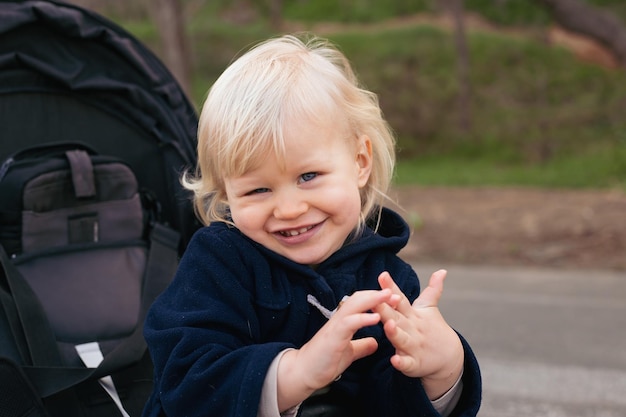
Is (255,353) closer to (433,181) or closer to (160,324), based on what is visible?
(160,324)

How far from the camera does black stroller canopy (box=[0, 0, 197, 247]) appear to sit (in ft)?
8.49

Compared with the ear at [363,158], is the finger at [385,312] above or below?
below

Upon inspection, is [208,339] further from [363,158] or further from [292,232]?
[363,158]

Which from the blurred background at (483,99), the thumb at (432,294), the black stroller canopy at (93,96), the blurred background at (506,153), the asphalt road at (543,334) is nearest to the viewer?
the thumb at (432,294)

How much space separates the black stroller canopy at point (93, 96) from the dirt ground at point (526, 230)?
15.4 ft

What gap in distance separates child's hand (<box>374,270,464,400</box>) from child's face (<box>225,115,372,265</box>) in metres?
0.23

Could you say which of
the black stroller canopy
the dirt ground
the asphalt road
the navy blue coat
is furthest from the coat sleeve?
the dirt ground

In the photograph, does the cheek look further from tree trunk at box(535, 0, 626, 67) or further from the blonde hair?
tree trunk at box(535, 0, 626, 67)

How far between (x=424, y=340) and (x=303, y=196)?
36 centimetres

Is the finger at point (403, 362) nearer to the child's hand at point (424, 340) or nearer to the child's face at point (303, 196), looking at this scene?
the child's hand at point (424, 340)

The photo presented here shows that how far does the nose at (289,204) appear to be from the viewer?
1648mm

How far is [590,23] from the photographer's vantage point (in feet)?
55.0

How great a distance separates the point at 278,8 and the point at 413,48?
4.15m

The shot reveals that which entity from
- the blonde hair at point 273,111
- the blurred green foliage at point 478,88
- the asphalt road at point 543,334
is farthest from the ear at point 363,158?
the blurred green foliage at point 478,88
